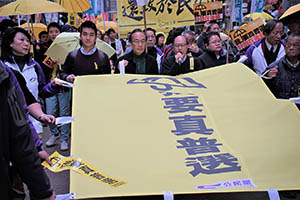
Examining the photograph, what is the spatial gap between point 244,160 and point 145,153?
782mm

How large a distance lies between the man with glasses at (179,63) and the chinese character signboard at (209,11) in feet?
12.1

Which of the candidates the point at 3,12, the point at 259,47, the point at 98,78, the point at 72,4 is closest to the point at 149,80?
the point at 98,78

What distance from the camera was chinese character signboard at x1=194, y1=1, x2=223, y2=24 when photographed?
8.67 metres

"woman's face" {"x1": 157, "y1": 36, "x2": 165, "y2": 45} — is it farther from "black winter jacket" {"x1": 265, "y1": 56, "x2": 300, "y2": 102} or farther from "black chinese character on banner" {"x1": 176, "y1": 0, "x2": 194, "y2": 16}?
"black winter jacket" {"x1": 265, "y1": 56, "x2": 300, "y2": 102}

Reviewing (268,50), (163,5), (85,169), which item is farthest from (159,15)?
(85,169)

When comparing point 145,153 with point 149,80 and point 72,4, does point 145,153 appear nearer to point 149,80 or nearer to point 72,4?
point 149,80

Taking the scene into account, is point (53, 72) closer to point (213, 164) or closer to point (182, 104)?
point (182, 104)

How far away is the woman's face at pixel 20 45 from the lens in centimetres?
402

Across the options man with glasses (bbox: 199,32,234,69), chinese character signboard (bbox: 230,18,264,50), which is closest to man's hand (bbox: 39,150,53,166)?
man with glasses (bbox: 199,32,234,69)

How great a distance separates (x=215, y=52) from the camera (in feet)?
17.9

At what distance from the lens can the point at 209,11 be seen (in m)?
8.78

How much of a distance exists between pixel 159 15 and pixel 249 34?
5.52 feet

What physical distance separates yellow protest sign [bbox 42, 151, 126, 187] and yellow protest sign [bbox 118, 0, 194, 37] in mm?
4512

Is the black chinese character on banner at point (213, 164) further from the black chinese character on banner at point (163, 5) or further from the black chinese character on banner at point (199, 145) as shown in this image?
the black chinese character on banner at point (163, 5)
